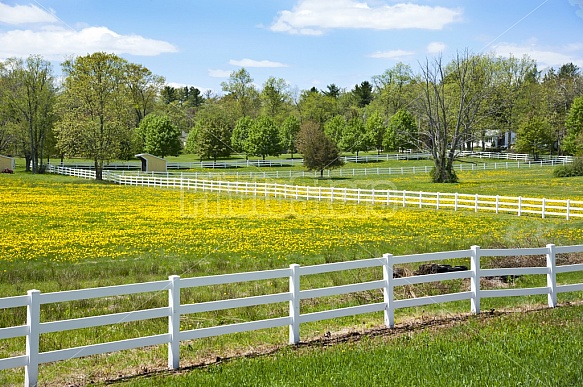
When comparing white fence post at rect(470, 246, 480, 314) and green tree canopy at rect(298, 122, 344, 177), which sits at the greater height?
green tree canopy at rect(298, 122, 344, 177)

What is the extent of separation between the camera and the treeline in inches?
2432

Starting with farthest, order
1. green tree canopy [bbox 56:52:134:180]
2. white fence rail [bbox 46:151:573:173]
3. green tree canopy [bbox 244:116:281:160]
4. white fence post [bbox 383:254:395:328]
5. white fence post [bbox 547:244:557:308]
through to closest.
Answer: green tree canopy [bbox 244:116:281:160] < white fence rail [bbox 46:151:573:173] < green tree canopy [bbox 56:52:134:180] < white fence post [bbox 547:244:557:308] < white fence post [bbox 383:254:395:328]

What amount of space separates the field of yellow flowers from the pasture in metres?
0.04

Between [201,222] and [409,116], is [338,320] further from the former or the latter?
[409,116]

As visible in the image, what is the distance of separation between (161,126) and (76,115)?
93.5 feet

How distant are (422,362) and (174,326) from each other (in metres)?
3.21

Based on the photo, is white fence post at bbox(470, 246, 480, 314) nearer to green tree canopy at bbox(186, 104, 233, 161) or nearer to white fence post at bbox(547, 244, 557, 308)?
white fence post at bbox(547, 244, 557, 308)

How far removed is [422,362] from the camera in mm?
7930

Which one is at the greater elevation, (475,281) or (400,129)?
(400,129)

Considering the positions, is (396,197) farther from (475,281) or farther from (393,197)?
(475,281)

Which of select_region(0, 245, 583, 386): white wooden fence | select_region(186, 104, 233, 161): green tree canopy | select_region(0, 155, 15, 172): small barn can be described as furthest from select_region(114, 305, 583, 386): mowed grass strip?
select_region(186, 104, 233, 161): green tree canopy

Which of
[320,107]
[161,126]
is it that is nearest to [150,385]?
[161,126]

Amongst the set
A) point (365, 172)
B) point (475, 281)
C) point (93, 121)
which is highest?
point (93, 121)

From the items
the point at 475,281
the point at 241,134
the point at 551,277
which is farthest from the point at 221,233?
the point at 241,134
